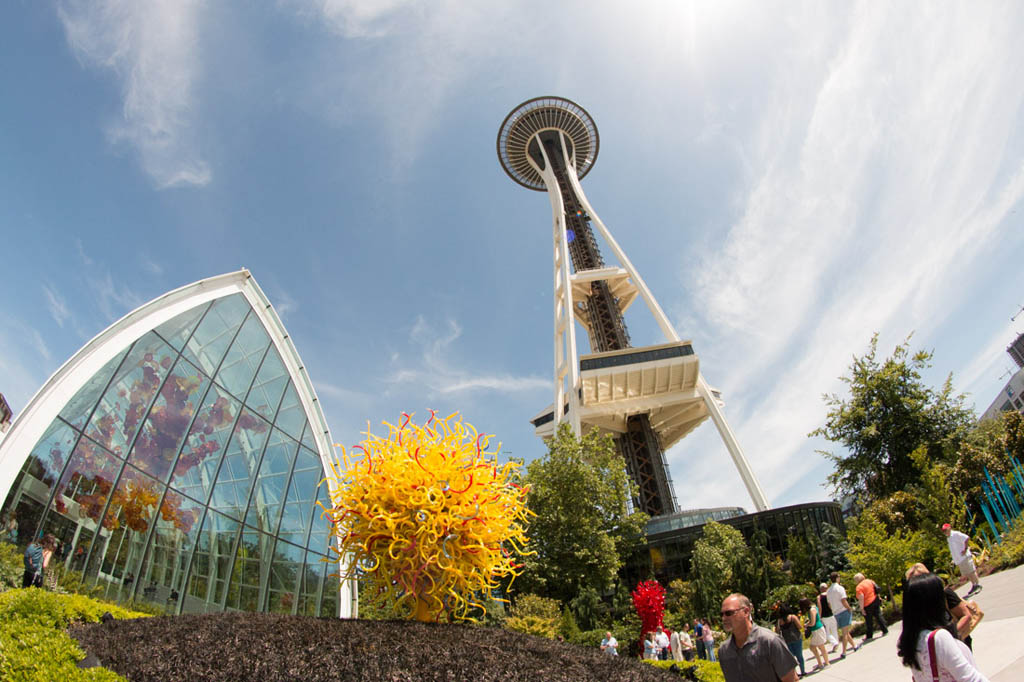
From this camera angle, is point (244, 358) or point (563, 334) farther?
point (563, 334)

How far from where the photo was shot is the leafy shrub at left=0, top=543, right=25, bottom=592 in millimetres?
7668

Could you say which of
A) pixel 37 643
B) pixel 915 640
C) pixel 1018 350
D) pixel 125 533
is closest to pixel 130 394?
pixel 125 533

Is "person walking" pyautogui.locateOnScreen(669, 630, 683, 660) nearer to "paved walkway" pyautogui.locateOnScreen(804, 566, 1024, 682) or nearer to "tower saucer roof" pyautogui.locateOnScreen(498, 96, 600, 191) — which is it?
"paved walkway" pyautogui.locateOnScreen(804, 566, 1024, 682)

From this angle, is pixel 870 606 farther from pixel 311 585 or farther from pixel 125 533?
Answer: pixel 125 533

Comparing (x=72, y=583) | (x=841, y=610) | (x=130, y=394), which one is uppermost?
(x=130, y=394)

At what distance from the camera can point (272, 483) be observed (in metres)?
13.9

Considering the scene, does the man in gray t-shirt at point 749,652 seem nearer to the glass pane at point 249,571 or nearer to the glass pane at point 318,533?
the glass pane at point 249,571

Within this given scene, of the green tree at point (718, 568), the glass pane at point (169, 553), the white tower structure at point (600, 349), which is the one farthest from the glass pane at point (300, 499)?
the white tower structure at point (600, 349)

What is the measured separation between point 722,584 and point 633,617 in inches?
183

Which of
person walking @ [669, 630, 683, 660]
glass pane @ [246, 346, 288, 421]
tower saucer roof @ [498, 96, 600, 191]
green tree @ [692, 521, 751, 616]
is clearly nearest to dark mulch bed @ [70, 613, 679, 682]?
glass pane @ [246, 346, 288, 421]

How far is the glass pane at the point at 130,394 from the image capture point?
968cm

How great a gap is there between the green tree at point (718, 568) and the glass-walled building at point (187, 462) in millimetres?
16087

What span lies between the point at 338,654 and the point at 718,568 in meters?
24.4

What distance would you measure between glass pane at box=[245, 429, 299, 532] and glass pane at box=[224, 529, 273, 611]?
0.35 meters
